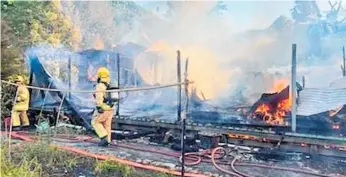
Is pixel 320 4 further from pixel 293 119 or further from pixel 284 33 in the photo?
pixel 293 119

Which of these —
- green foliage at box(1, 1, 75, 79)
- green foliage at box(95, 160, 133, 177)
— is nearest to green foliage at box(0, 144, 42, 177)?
green foliage at box(95, 160, 133, 177)

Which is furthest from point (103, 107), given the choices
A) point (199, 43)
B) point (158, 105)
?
point (199, 43)

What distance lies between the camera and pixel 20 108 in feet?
19.7

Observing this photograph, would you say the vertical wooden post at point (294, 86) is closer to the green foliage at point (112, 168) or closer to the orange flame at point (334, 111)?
the orange flame at point (334, 111)

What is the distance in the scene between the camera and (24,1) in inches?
254

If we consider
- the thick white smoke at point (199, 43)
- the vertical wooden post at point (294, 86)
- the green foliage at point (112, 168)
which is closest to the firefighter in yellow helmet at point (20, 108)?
the thick white smoke at point (199, 43)

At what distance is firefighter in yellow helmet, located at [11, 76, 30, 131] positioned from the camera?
19.5ft

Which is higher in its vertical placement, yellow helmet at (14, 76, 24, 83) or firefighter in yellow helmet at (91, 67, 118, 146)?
yellow helmet at (14, 76, 24, 83)

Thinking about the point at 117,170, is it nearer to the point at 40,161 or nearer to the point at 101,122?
the point at 40,161

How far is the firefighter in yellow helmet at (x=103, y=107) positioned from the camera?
495cm

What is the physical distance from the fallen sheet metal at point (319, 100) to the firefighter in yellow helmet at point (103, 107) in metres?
2.28

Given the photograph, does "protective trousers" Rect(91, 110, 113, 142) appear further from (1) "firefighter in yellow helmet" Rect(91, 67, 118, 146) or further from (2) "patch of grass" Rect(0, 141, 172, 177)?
(2) "patch of grass" Rect(0, 141, 172, 177)

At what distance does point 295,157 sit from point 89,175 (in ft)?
7.54

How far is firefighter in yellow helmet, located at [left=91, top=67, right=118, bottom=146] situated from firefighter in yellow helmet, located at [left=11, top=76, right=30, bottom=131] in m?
1.49
